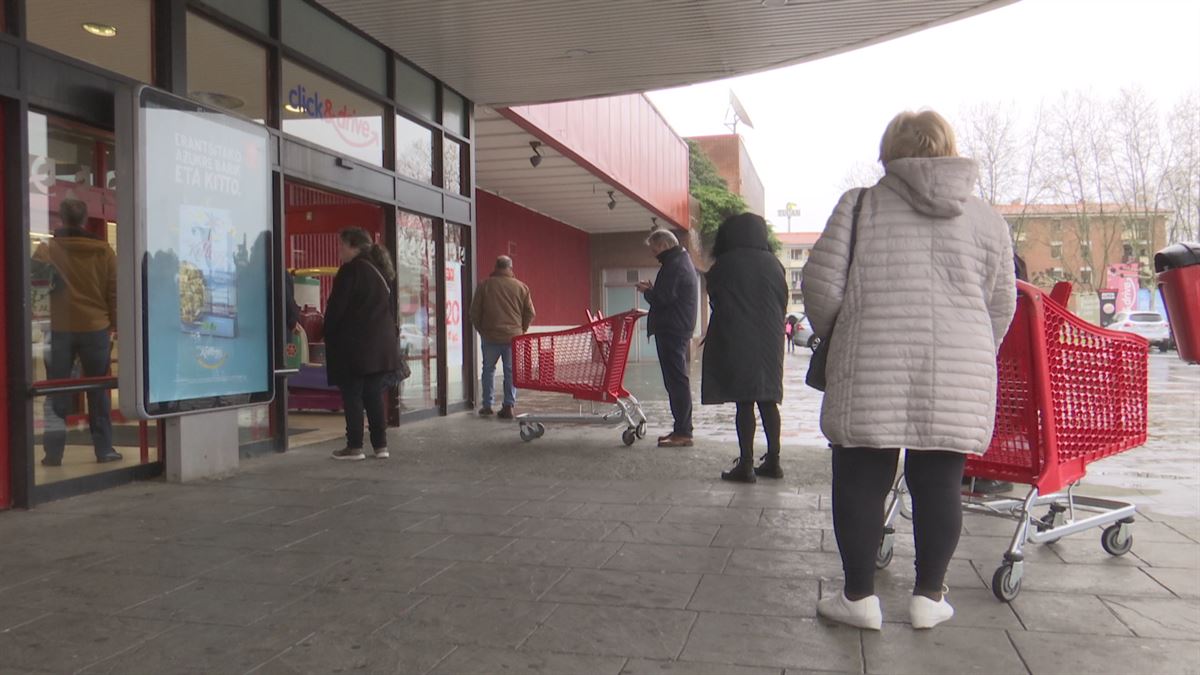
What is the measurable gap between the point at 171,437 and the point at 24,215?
5.32 ft

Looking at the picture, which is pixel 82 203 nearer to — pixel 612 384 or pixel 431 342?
pixel 612 384

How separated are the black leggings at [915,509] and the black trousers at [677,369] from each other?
4.13m

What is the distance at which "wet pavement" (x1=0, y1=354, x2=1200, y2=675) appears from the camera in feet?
9.59

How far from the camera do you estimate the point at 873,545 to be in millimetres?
3170

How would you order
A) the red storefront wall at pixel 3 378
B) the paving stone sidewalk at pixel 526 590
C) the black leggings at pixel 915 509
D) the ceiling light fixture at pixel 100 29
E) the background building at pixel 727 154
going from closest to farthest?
the paving stone sidewalk at pixel 526 590 < the black leggings at pixel 915 509 < the red storefront wall at pixel 3 378 < the ceiling light fixture at pixel 100 29 < the background building at pixel 727 154

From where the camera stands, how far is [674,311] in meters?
7.39

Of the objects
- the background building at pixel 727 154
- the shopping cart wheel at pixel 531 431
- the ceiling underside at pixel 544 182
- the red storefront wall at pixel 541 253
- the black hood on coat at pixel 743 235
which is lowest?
the shopping cart wheel at pixel 531 431

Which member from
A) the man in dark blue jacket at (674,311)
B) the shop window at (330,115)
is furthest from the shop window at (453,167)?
the man in dark blue jacket at (674,311)

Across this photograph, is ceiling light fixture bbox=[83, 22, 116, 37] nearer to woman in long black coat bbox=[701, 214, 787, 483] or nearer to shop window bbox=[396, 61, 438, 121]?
shop window bbox=[396, 61, 438, 121]

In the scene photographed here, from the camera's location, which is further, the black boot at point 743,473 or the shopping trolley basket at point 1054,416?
the black boot at point 743,473

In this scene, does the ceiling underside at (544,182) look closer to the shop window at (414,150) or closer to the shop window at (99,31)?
the shop window at (414,150)

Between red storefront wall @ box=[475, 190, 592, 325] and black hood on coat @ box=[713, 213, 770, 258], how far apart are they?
10460 millimetres

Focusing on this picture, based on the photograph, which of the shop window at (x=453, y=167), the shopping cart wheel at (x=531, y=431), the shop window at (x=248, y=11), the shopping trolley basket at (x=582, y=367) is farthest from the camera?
the shop window at (x=453, y=167)

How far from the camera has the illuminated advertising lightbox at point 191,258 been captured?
17.0 feet
